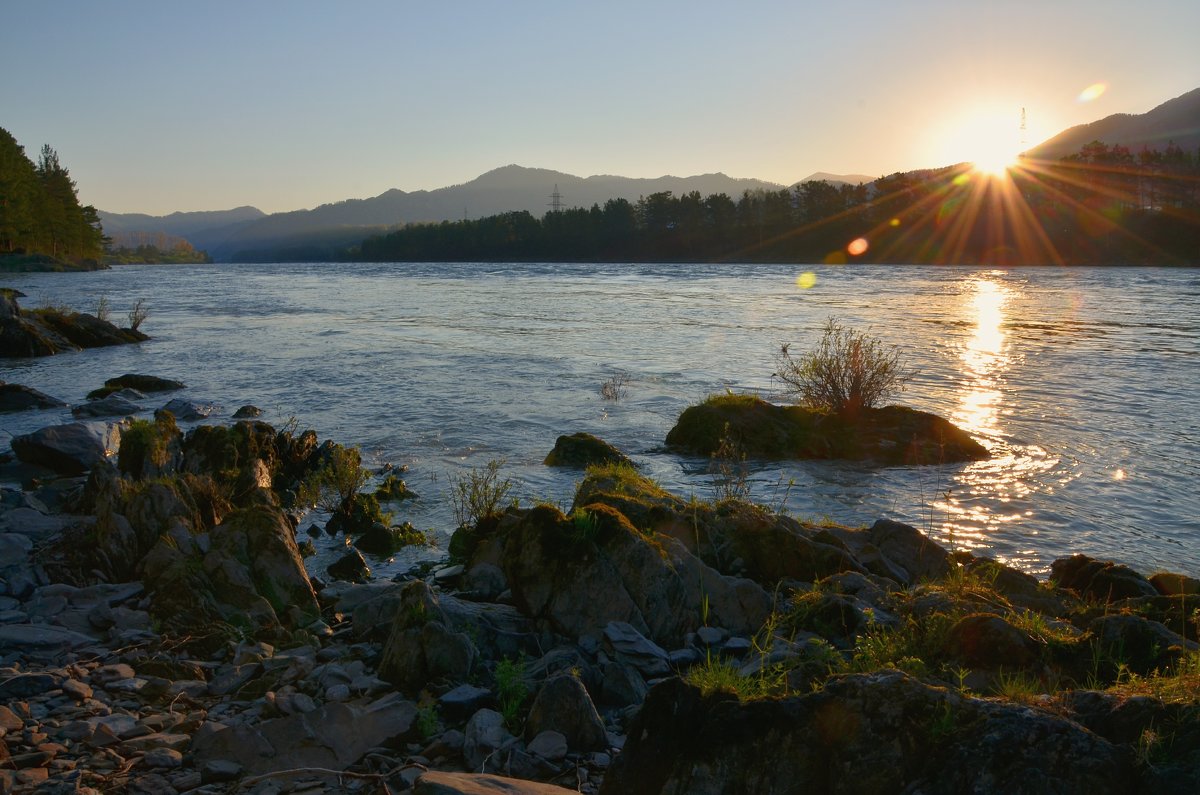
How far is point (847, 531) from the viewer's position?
8.80m

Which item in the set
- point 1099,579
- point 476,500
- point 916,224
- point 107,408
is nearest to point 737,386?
point 476,500

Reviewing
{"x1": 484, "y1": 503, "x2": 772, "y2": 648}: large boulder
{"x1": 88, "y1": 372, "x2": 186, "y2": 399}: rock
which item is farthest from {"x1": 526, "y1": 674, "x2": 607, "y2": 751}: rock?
{"x1": 88, "y1": 372, "x2": 186, "y2": 399}: rock

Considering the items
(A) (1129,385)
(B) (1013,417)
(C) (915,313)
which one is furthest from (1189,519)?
(C) (915,313)

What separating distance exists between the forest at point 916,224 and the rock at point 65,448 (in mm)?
94420

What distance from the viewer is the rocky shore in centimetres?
318

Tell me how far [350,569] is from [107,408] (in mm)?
12106

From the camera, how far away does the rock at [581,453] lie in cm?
1282

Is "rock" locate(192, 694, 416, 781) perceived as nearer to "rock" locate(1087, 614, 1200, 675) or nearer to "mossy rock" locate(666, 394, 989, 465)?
"rock" locate(1087, 614, 1200, 675)

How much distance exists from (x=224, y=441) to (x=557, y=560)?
6.82 metres

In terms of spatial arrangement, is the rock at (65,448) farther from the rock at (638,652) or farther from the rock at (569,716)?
the rock at (569,716)

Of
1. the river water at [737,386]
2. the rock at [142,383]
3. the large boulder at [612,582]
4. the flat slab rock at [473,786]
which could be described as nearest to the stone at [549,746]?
the flat slab rock at [473,786]

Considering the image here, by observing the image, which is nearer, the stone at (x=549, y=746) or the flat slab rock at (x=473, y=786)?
the flat slab rock at (x=473, y=786)

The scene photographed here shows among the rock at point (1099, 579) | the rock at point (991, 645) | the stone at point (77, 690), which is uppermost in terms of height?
the rock at point (991, 645)

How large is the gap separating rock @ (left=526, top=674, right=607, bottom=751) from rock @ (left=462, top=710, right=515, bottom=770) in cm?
16
